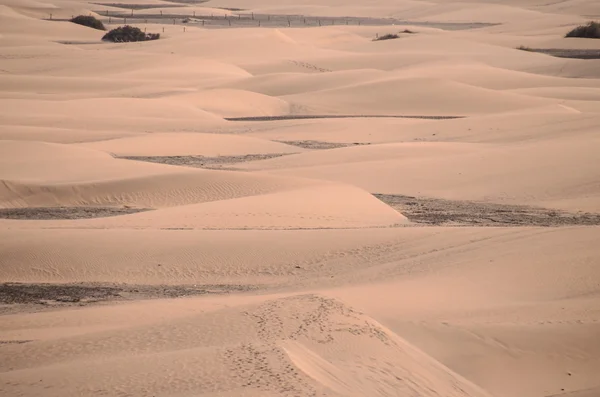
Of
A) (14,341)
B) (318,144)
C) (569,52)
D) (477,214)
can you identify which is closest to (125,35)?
(569,52)

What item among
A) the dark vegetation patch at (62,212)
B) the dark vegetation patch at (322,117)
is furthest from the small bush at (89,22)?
the dark vegetation patch at (62,212)

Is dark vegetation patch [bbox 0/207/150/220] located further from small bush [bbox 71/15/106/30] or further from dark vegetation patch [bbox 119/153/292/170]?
small bush [bbox 71/15/106/30]

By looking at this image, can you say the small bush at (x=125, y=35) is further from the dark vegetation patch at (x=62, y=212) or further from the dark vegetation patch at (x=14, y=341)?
the dark vegetation patch at (x=14, y=341)

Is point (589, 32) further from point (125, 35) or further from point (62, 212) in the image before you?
point (62, 212)

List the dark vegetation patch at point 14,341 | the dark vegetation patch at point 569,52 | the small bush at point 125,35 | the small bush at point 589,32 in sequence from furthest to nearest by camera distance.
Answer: the small bush at point 589,32
the small bush at point 125,35
the dark vegetation patch at point 569,52
the dark vegetation patch at point 14,341

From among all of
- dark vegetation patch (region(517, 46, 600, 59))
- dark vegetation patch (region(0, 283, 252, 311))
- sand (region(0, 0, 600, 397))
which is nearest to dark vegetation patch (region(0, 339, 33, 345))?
sand (region(0, 0, 600, 397))

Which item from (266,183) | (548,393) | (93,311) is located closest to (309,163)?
(266,183)

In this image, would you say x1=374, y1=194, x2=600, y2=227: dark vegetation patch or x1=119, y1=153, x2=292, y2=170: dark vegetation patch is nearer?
x1=374, y1=194, x2=600, y2=227: dark vegetation patch
